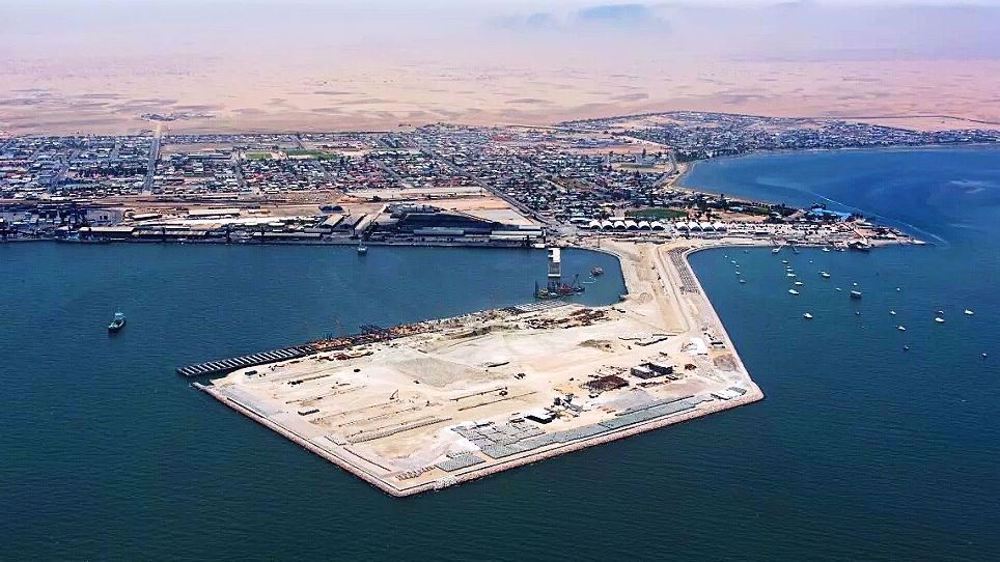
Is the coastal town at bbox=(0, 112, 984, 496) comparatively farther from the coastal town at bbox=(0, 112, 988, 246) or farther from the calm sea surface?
the calm sea surface

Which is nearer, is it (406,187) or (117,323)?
(117,323)

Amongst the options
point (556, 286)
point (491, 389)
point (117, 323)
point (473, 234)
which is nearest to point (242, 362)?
point (117, 323)

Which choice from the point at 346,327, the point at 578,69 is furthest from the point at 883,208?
the point at 578,69

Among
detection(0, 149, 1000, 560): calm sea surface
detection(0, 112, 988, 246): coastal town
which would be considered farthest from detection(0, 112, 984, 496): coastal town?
detection(0, 149, 1000, 560): calm sea surface

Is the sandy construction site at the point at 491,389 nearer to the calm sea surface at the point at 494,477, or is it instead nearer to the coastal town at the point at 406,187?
the calm sea surface at the point at 494,477

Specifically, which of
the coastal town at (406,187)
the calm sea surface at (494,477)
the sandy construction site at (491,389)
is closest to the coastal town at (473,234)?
the sandy construction site at (491,389)

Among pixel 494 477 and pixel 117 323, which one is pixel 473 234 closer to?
pixel 117 323
